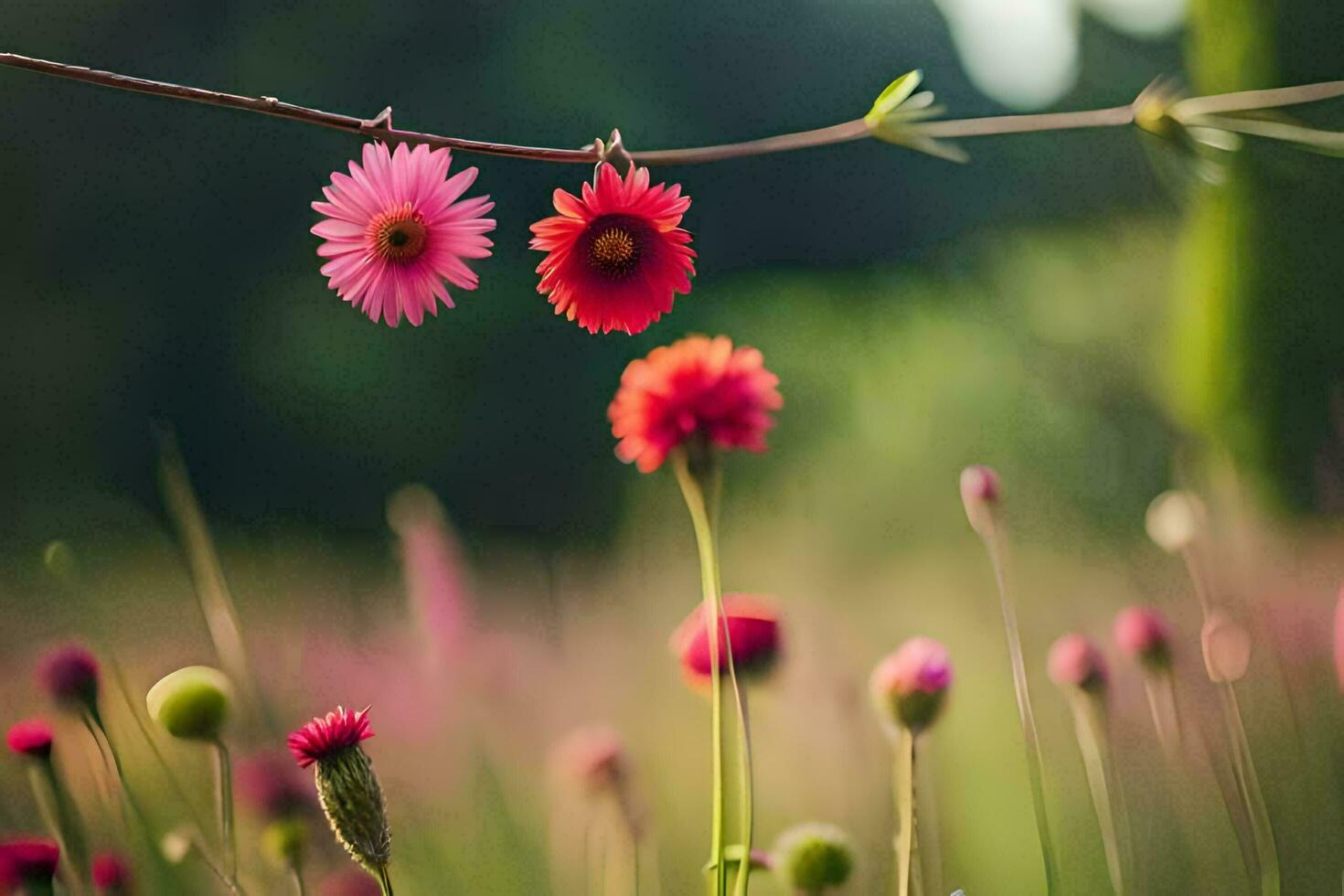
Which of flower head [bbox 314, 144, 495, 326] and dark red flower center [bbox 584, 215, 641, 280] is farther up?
flower head [bbox 314, 144, 495, 326]

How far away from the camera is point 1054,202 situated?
2.43 ft

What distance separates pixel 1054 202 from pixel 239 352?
63 centimetres

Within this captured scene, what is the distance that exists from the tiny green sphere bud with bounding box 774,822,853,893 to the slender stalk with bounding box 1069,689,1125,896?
0.15 metres

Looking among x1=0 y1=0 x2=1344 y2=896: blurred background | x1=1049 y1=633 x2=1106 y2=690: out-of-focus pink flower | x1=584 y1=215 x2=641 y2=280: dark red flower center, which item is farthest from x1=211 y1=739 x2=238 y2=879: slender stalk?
x1=1049 y1=633 x2=1106 y2=690: out-of-focus pink flower

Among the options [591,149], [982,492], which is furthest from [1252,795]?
[591,149]

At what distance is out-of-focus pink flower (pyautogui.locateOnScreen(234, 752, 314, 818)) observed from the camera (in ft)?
1.54

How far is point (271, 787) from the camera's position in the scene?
1.57ft

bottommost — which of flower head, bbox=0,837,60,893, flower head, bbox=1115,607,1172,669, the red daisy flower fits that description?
flower head, bbox=0,837,60,893

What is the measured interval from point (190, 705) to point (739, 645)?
0.67 ft

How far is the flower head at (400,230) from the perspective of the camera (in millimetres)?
330

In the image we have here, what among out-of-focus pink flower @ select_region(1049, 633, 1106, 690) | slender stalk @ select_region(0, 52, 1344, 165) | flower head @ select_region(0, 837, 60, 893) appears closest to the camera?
slender stalk @ select_region(0, 52, 1344, 165)

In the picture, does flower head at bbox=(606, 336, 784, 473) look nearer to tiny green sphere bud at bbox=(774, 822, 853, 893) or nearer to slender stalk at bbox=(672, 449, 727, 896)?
slender stalk at bbox=(672, 449, 727, 896)

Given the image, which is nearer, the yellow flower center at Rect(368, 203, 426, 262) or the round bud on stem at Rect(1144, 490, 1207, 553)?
the yellow flower center at Rect(368, 203, 426, 262)

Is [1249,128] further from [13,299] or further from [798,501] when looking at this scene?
[13,299]
